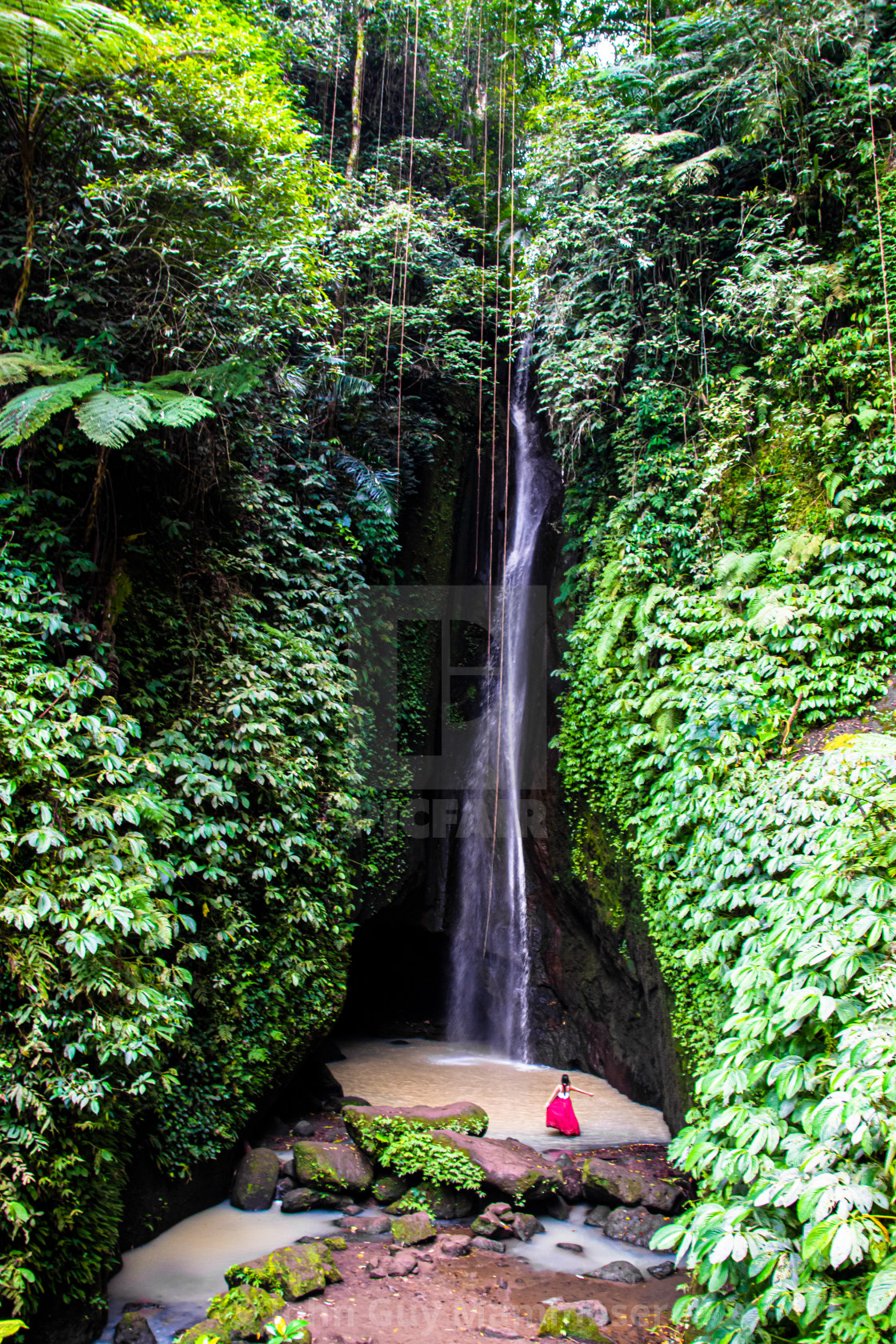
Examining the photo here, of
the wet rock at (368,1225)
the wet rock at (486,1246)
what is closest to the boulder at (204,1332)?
the wet rock at (368,1225)

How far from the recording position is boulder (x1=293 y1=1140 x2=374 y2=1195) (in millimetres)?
6520

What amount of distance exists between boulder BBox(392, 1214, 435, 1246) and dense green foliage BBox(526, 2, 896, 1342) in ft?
6.26

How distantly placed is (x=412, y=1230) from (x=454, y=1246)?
1.15ft

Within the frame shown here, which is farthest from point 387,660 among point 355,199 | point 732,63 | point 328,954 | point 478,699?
point 732,63

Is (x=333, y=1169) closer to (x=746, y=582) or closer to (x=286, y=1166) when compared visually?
(x=286, y=1166)

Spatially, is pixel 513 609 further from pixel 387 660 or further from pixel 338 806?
pixel 338 806

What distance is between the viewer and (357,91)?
13.3 metres

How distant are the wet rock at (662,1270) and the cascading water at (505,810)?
5088 mm

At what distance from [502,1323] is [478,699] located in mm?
8596

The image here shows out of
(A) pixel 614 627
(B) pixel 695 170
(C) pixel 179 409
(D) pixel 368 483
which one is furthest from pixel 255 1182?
(B) pixel 695 170

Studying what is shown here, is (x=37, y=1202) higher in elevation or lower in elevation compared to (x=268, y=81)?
lower

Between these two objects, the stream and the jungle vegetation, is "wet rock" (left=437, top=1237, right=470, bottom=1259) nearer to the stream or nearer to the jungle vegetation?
the stream

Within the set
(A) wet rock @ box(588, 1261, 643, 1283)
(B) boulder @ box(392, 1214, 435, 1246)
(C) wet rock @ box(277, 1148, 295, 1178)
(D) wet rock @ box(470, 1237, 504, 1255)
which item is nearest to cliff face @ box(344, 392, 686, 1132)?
(A) wet rock @ box(588, 1261, 643, 1283)

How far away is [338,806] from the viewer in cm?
816
